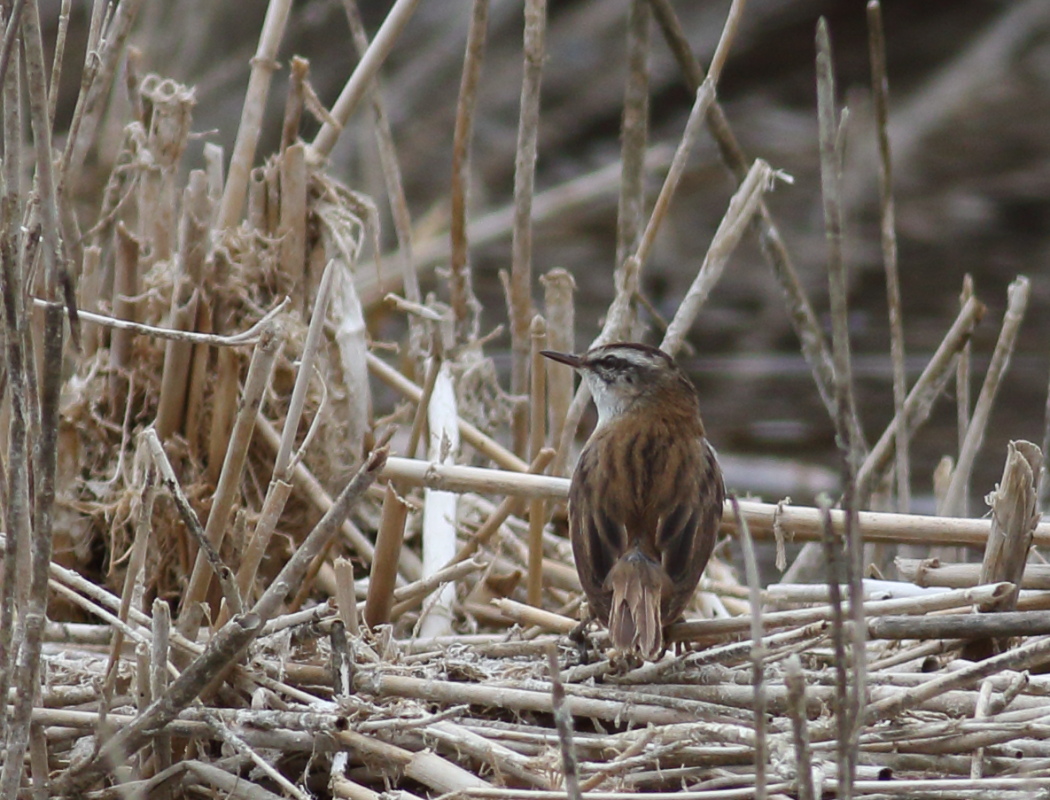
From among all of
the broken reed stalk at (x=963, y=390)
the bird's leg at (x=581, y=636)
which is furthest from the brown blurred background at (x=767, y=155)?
the bird's leg at (x=581, y=636)

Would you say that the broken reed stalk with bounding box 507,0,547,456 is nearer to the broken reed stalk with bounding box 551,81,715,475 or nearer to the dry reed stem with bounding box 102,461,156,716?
the broken reed stalk with bounding box 551,81,715,475

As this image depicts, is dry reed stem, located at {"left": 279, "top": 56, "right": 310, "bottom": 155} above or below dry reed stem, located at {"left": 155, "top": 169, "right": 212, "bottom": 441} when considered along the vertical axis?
above

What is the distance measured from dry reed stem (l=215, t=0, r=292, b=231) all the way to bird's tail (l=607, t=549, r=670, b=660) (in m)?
1.74

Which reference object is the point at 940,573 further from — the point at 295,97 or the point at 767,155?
the point at 767,155

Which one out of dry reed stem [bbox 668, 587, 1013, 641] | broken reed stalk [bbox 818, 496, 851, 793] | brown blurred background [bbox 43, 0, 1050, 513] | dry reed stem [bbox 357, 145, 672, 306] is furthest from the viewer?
brown blurred background [bbox 43, 0, 1050, 513]

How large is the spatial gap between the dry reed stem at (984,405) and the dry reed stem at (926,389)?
128mm

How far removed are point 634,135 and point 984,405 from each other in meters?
1.45

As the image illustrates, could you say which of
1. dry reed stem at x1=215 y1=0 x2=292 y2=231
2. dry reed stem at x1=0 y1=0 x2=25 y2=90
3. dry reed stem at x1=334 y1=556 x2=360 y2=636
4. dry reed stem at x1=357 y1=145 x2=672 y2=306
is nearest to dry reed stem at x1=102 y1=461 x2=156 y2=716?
dry reed stem at x1=334 y1=556 x2=360 y2=636

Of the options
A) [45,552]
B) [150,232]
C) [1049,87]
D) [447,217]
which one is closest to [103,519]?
[150,232]

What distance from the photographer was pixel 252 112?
4871 millimetres

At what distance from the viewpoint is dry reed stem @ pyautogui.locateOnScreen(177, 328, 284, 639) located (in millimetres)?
3463

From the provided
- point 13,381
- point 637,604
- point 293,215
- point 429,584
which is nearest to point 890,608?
point 637,604

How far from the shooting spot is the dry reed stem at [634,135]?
5.20 metres

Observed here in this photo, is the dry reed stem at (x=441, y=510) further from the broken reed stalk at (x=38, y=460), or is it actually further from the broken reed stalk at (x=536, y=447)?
the broken reed stalk at (x=38, y=460)
